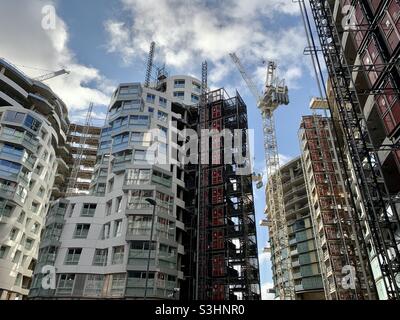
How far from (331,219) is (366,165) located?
46138 millimetres

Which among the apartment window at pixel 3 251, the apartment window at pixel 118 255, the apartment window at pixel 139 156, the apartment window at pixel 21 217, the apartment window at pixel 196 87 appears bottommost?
the apartment window at pixel 118 255

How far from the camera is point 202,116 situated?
→ 66.9 meters

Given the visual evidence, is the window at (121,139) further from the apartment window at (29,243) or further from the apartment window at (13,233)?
the apartment window at (29,243)

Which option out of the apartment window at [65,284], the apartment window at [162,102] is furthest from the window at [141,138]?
the apartment window at [65,284]

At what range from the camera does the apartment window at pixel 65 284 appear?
145 feet

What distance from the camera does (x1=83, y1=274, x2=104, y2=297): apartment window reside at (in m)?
44.4

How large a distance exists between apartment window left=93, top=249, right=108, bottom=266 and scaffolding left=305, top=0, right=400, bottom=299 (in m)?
34.7

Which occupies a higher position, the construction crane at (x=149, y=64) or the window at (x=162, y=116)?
the construction crane at (x=149, y=64)

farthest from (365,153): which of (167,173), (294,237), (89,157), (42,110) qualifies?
(89,157)

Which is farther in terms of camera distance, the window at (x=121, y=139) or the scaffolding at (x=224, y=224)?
the window at (x=121, y=139)

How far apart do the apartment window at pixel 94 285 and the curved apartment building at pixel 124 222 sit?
0.41ft

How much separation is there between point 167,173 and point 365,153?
34.7 m

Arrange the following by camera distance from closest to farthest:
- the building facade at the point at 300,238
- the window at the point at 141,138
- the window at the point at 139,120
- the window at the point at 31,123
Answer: the window at the point at 141,138 < the window at the point at 139,120 < the window at the point at 31,123 < the building facade at the point at 300,238

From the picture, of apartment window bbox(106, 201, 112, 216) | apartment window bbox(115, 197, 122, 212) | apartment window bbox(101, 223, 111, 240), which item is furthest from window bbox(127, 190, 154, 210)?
apartment window bbox(101, 223, 111, 240)
